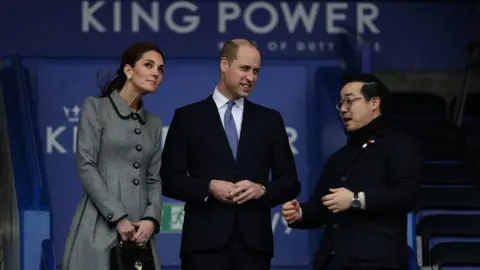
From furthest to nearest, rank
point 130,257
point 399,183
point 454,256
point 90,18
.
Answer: point 90,18 < point 454,256 < point 399,183 < point 130,257

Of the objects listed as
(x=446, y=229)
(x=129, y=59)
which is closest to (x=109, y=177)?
(x=129, y=59)

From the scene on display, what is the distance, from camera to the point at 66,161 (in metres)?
10.8

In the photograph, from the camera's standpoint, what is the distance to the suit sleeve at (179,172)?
279 inches

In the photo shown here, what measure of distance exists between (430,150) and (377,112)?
439 cm

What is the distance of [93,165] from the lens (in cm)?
702

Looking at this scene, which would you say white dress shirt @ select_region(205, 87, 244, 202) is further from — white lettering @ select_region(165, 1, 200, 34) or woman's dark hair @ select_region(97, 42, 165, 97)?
white lettering @ select_region(165, 1, 200, 34)

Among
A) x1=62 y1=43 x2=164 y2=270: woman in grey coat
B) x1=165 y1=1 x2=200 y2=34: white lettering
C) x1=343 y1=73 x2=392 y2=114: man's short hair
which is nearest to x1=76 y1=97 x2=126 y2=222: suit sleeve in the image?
x1=62 y1=43 x2=164 y2=270: woman in grey coat

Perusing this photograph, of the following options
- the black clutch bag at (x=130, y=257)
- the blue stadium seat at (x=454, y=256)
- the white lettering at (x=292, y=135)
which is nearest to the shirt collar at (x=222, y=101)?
the black clutch bag at (x=130, y=257)

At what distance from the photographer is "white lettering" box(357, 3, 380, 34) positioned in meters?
13.0

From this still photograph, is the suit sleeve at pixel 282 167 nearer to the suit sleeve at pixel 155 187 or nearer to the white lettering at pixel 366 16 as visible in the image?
the suit sleeve at pixel 155 187

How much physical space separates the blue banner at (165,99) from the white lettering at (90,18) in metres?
1.88

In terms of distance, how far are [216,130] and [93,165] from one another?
647 mm

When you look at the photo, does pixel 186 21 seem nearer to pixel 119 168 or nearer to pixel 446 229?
pixel 446 229

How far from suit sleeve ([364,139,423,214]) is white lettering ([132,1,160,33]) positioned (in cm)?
592
